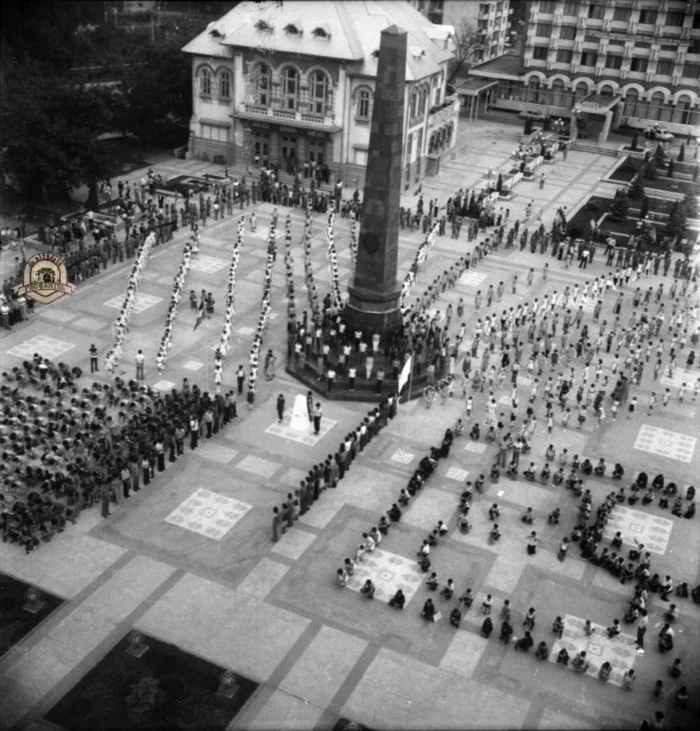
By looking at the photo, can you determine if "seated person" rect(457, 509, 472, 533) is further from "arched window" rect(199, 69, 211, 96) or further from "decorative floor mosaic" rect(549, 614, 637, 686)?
"arched window" rect(199, 69, 211, 96)

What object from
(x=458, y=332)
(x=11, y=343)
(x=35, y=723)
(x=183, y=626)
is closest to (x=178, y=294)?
(x=11, y=343)

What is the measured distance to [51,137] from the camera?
191ft

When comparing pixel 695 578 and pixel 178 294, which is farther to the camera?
pixel 178 294

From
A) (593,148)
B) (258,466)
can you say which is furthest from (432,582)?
(593,148)

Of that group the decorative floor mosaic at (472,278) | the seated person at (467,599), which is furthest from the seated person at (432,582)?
the decorative floor mosaic at (472,278)

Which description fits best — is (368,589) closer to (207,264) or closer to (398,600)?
(398,600)

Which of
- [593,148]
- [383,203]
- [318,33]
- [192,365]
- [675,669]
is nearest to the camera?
[675,669]

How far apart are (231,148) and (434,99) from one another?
17831 mm

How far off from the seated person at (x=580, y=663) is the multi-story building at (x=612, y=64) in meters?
71.1

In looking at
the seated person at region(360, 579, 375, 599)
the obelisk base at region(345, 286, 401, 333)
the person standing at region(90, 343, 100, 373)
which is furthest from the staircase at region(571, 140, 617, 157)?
the seated person at region(360, 579, 375, 599)

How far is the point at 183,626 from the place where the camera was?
27.0m

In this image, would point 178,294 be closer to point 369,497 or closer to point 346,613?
point 369,497

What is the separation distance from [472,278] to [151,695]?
37375mm

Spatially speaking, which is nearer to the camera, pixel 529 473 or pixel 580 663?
pixel 580 663
